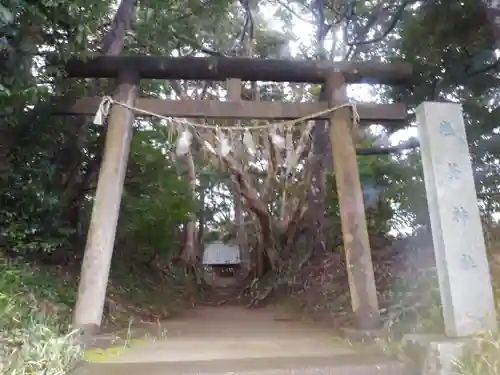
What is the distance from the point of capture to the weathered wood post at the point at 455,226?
3447 millimetres

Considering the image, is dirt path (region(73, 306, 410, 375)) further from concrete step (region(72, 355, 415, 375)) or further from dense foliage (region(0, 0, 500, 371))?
dense foliage (region(0, 0, 500, 371))

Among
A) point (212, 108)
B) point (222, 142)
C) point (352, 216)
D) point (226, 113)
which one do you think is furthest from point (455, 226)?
point (212, 108)

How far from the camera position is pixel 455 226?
361cm

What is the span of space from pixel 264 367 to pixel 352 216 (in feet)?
7.87

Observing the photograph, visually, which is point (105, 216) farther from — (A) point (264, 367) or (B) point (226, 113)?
(A) point (264, 367)

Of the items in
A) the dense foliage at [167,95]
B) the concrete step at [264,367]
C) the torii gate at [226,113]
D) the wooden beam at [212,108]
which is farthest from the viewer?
the wooden beam at [212,108]

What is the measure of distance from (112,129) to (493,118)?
5.83 meters

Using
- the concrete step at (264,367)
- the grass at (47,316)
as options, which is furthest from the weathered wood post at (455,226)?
the grass at (47,316)

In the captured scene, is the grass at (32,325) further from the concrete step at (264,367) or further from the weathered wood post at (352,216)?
the weathered wood post at (352,216)

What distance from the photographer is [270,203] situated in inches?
465

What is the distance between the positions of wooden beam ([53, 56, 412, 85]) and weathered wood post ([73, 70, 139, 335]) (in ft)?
0.68

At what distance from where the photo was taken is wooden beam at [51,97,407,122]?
5.59 metres

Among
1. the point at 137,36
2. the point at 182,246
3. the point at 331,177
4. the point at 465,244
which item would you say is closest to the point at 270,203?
the point at 331,177

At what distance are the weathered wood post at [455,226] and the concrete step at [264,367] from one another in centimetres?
59
